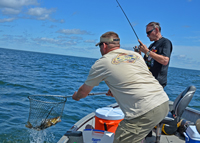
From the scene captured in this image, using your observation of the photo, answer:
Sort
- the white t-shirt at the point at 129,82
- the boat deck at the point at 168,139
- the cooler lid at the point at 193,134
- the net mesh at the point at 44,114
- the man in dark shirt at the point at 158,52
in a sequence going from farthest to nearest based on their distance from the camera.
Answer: the boat deck at the point at 168,139, the man in dark shirt at the point at 158,52, the net mesh at the point at 44,114, the cooler lid at the point at 193,134, the white t-shirt at the point at 129,82

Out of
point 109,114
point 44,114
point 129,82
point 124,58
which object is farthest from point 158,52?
point 44,114

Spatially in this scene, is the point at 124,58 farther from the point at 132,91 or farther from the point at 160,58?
the point at 160,58

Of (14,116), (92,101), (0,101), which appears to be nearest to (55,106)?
(14,116)

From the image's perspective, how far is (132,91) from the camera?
2.23 meters

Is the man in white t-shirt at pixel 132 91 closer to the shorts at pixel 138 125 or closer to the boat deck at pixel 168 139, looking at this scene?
the shorts at pixel 138 125

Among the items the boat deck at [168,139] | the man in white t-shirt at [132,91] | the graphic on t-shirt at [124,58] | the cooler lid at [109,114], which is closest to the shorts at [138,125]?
the man in white t-shirt at [132,91]

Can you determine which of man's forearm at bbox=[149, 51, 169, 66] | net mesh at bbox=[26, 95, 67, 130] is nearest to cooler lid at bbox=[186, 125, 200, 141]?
man's forearm at bbox=[149, 51, 169, 66]

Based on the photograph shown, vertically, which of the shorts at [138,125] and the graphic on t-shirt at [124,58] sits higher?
the graphic on t-shirt at [124,58]

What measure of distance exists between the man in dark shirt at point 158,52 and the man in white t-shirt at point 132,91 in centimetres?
134

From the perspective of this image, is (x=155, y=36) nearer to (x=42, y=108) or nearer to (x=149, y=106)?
(x=149, y=106)

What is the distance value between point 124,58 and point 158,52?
5.54 ft

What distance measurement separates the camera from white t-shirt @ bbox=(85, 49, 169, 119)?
88.3 inches

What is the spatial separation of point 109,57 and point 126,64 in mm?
213

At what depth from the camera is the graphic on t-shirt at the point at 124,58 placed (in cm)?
232
